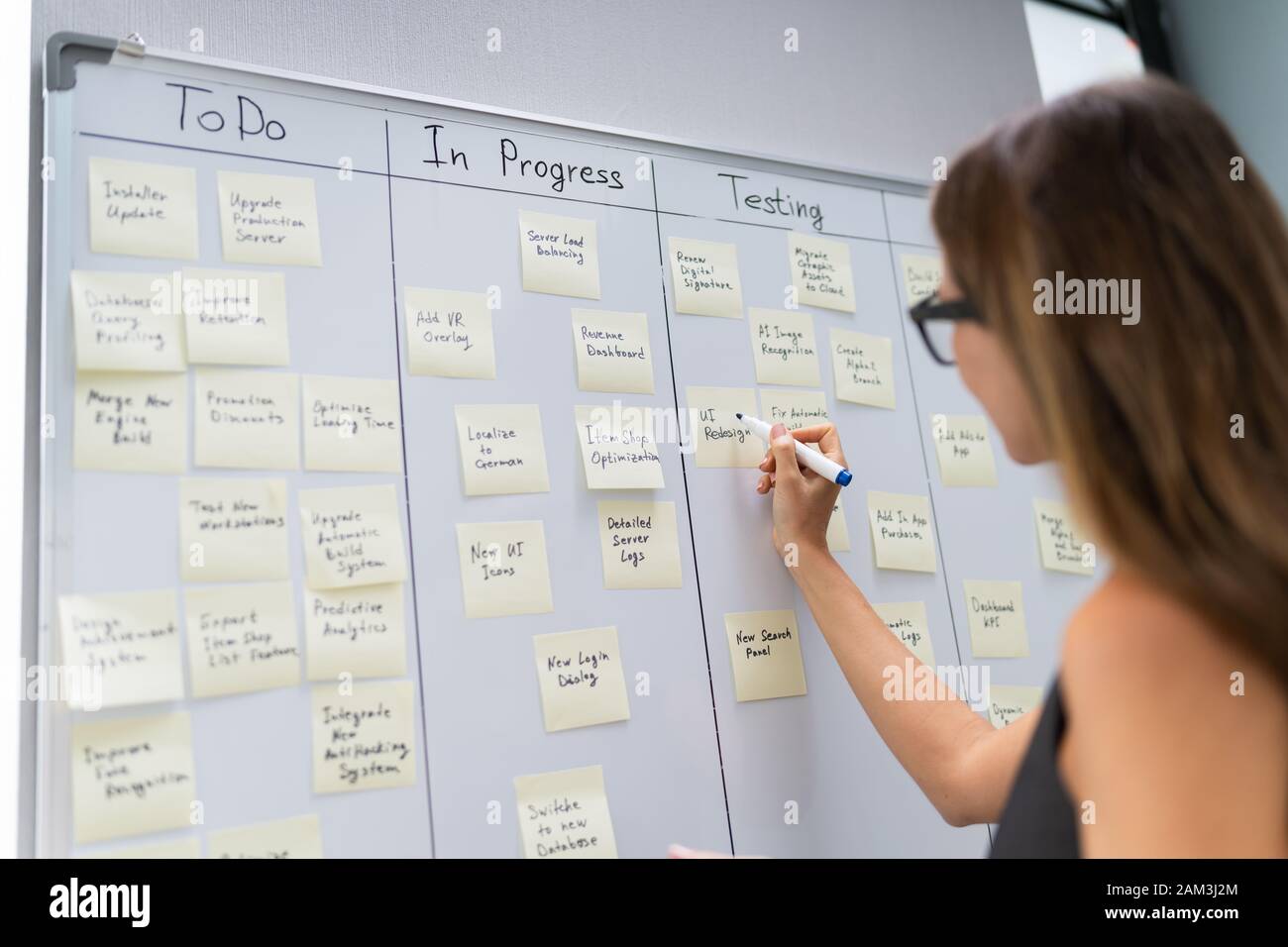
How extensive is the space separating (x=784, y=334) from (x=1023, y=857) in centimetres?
76

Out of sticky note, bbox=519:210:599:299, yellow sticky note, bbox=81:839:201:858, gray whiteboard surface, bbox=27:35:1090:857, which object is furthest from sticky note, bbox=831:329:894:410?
yellow sticky note, bbox=81:839:201:858

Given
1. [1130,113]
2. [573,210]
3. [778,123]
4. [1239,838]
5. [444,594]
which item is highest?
[778,123]

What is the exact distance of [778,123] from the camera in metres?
1.43

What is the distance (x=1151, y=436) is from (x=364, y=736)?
2.46 ft

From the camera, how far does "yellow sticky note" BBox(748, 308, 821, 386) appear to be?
4.14ft

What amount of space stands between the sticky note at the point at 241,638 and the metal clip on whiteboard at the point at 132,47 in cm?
56

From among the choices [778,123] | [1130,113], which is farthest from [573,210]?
[1130,113]

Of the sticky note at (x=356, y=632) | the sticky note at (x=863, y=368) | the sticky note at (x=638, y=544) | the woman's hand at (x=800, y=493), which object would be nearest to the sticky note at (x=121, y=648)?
the sticky note at (x=356, y=632)

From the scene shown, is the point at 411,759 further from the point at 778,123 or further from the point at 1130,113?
the point at 778,123

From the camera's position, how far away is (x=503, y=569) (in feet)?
3.34

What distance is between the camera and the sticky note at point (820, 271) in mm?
1330

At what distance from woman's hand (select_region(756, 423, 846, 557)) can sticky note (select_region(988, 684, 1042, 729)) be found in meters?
0.38

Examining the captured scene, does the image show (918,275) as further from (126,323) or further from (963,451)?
(126,323)

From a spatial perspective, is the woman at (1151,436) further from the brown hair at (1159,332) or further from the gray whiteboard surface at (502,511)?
the gray whiteboard surface at (502,511)
